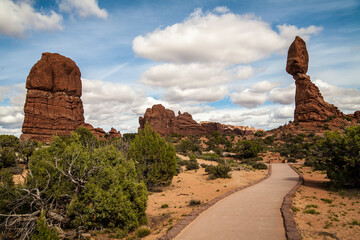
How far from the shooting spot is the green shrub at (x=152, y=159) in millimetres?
17203

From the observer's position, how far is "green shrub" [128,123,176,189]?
56.4 ft

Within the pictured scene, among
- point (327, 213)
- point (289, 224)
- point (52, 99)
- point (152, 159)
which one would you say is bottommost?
point (327, 213)

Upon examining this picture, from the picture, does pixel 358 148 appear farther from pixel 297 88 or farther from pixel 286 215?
pixel 297 88

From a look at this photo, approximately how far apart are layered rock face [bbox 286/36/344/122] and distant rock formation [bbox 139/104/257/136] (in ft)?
175

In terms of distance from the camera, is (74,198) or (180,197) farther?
(180,197)

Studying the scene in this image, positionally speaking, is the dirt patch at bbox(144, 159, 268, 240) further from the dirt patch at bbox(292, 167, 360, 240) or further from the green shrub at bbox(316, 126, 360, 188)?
the green shrub at bbox(316, 126, 360, 188)

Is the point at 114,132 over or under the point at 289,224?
over

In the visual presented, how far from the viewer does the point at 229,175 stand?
835 inches

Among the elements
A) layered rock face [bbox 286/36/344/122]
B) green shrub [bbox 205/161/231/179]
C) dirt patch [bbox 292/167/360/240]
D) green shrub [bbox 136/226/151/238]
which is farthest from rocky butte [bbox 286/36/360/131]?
green shrub [bbox 136/226/151/238]

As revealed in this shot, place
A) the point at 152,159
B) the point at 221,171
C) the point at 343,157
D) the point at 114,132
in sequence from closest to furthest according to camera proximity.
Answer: the point at 343,157, the point at 152,159, the point at 221,171, the point at 114,132

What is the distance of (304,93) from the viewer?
59281 millimetres

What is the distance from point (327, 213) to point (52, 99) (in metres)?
65.7

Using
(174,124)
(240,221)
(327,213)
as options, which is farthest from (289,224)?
(174,124)

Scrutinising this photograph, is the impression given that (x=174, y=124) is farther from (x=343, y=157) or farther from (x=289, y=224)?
(x=289, y=224)
